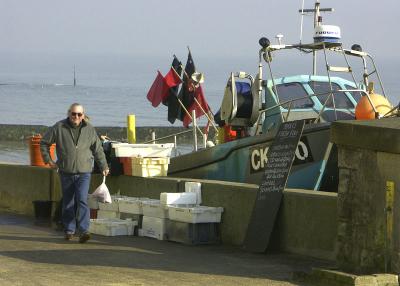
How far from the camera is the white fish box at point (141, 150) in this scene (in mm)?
14672

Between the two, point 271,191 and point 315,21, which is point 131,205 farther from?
point 315,21

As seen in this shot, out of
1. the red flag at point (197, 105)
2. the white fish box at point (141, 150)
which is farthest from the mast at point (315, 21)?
the white fish box at point (141, 150)

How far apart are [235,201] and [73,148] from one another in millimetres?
2015

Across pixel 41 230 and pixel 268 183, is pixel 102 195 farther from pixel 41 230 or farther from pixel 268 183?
pixel 268 183

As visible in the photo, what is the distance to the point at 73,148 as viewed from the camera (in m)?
12.8

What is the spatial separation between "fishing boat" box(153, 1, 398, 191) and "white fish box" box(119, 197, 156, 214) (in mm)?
2212

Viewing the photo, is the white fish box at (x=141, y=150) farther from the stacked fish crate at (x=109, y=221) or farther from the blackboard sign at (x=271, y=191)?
the blackboard sign at (x=271, y=191)

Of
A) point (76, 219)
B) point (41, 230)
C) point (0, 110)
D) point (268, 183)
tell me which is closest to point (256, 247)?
point (268, 183)

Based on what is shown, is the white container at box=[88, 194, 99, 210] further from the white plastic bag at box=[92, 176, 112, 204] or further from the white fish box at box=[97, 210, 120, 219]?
the white plastic bag at box=[92, 176, 112, 204]

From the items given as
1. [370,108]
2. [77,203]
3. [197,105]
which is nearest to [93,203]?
[77,203]

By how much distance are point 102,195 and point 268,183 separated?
2.37m

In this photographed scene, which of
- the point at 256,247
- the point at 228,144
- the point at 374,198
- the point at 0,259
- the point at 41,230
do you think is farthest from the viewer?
the point at 228,144

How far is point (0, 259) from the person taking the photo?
36.1 ft

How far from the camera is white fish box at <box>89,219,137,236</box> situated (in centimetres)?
1331
